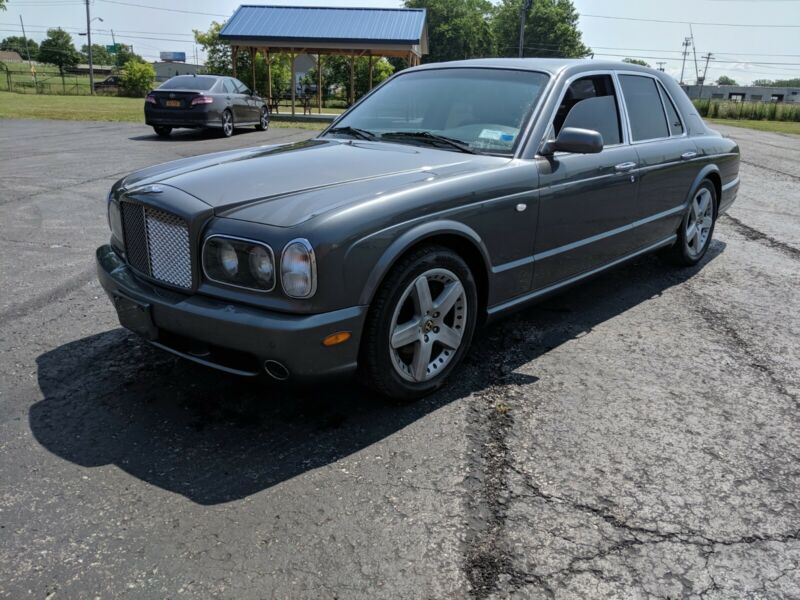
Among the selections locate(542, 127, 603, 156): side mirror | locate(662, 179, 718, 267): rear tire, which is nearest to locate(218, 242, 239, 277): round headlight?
locate(542, 127, 603, 156): side mirror

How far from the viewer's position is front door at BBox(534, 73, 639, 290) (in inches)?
150

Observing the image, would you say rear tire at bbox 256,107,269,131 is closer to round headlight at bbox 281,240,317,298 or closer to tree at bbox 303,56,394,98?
round headlight at bbox 281,240,317,298

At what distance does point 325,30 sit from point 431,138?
23.8 m

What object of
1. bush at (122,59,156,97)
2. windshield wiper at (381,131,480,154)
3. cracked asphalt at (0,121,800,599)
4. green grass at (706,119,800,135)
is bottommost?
cracked asphalt at (0,121,800,599)

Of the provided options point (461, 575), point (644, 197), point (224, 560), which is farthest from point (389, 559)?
point (644, 197)

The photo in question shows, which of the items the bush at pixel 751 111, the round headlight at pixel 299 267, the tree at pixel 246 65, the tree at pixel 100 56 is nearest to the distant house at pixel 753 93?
the bush at pixel 751 111

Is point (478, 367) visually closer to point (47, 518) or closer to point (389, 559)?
point (389, 559)

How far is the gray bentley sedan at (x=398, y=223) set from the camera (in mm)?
2730

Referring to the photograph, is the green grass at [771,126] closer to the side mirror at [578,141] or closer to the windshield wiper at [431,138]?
the side mirror at [578,141]

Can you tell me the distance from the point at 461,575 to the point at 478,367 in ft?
5.59

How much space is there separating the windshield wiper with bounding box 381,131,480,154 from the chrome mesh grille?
62.3 inches

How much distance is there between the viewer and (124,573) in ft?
6.95

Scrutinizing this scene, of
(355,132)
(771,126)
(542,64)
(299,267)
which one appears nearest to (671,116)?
(542,64)

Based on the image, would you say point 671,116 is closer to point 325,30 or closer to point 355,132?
point 355,132
